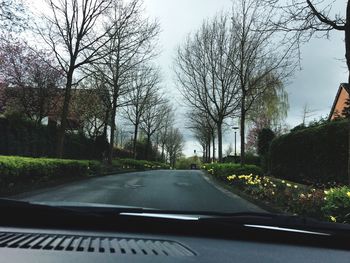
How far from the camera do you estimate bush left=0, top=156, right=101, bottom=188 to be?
16.3 m

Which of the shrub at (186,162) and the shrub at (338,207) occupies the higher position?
the shrub at (186,162)

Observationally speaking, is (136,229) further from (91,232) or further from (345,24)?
(345,24)

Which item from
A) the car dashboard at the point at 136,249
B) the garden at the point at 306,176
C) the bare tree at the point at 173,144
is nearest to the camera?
the car dashboard at the point at 136,249

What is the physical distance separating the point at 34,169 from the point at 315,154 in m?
10.7

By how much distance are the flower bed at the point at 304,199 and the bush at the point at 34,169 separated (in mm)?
7329

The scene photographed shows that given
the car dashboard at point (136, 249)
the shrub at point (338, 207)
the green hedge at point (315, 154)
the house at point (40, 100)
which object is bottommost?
the car dashboard at point (136, 249)

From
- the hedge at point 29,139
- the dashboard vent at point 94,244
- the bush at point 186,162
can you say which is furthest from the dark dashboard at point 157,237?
the bush at point 186,162

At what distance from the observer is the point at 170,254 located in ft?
8.43

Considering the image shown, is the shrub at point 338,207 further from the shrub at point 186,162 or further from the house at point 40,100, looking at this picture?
the shrub at point 186,162

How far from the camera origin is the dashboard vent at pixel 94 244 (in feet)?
8.41

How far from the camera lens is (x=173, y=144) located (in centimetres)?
9019

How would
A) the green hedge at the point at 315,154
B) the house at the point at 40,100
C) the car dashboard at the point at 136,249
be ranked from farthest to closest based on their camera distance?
the house at the point at 40,100
the green hedge at the point at 315,154
the car dashboard at the point at 136,249

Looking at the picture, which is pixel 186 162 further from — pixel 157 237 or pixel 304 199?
pixel 157 237

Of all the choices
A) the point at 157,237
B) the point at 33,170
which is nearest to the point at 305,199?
the point at 157,237
